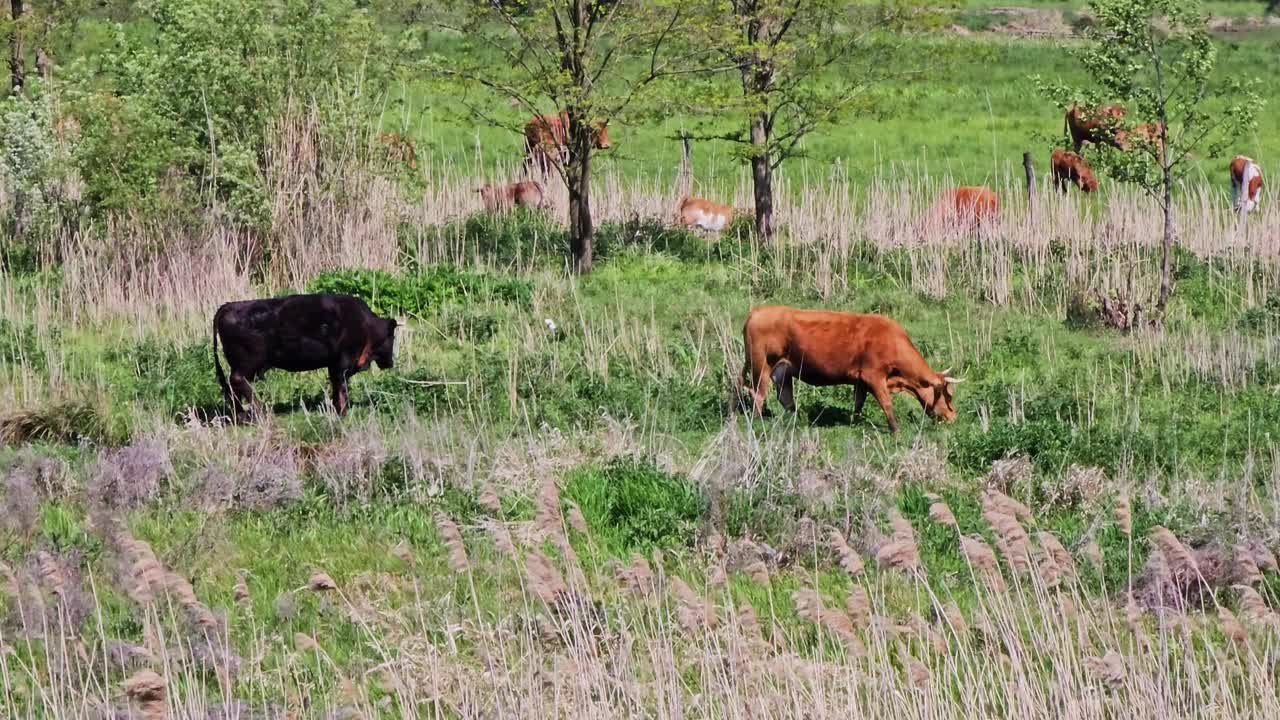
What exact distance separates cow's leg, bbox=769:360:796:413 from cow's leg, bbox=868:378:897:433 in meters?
0.60

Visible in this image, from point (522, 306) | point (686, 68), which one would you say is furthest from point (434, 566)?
point (686, 68)

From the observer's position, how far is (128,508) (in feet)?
31.7

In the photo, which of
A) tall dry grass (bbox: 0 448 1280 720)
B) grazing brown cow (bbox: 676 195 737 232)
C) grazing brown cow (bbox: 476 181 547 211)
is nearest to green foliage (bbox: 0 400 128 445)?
tall dry grass (bbox: 0 448 1280 720)

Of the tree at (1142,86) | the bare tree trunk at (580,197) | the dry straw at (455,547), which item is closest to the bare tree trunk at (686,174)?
the bare tree trunk at (580,197)

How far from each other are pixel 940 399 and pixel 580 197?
21.7 ft

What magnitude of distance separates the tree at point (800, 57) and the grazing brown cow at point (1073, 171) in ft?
14.8

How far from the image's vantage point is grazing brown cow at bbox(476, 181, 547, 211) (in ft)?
67.3

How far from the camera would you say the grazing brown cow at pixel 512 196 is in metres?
20.5

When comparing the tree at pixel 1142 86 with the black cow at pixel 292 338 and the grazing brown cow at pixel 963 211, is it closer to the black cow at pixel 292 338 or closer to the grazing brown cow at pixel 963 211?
Result: the grazing brown cow at pixel 963 211

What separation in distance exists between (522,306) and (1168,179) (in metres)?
6.23

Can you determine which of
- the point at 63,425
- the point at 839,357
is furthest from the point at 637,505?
the point at 63,425

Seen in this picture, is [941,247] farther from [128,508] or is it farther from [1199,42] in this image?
[128,508]

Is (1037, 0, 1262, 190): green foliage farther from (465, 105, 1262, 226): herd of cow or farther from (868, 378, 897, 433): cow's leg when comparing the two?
(868, 378, 897, 433): cow's leg

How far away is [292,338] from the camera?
12.2m
